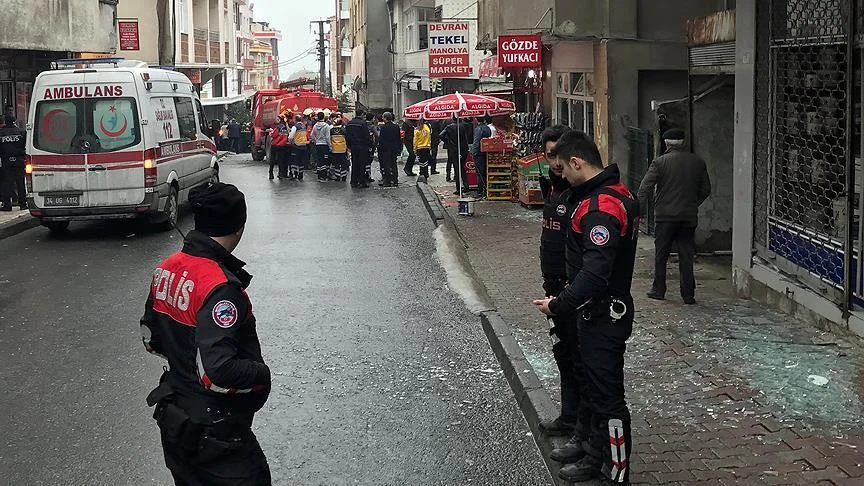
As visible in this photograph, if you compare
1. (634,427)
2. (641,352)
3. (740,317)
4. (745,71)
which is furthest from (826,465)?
(745,71)

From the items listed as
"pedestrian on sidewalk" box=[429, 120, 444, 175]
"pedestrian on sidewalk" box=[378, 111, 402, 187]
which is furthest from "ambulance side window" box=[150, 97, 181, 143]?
"pedestrian on sidewalk" box=[429, 120, 444, 175]

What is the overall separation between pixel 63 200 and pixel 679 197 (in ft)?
31.8

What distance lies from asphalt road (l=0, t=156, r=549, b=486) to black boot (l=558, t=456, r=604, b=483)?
15.7 inches

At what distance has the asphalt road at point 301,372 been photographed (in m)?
6.25

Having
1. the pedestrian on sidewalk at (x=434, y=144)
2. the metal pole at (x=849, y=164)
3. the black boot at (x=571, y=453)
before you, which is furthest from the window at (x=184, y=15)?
the black boot at (x=571, y=453)

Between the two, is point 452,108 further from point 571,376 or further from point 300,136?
point 571,376

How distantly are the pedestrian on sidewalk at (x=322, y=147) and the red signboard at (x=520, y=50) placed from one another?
749 cm

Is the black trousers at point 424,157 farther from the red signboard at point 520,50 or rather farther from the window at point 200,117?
the window at point 200,117

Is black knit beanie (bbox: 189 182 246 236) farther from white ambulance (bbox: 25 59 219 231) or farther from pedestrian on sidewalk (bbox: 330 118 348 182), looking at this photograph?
pedestrian on sidewalk (bbox: 330 118 348 182)

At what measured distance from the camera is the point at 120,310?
10711mm

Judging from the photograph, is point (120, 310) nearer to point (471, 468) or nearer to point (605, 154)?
point (471, 468)

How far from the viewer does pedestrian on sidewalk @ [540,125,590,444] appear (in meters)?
5.88

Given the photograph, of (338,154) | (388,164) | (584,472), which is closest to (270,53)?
(338,154)

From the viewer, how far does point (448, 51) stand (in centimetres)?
2358
